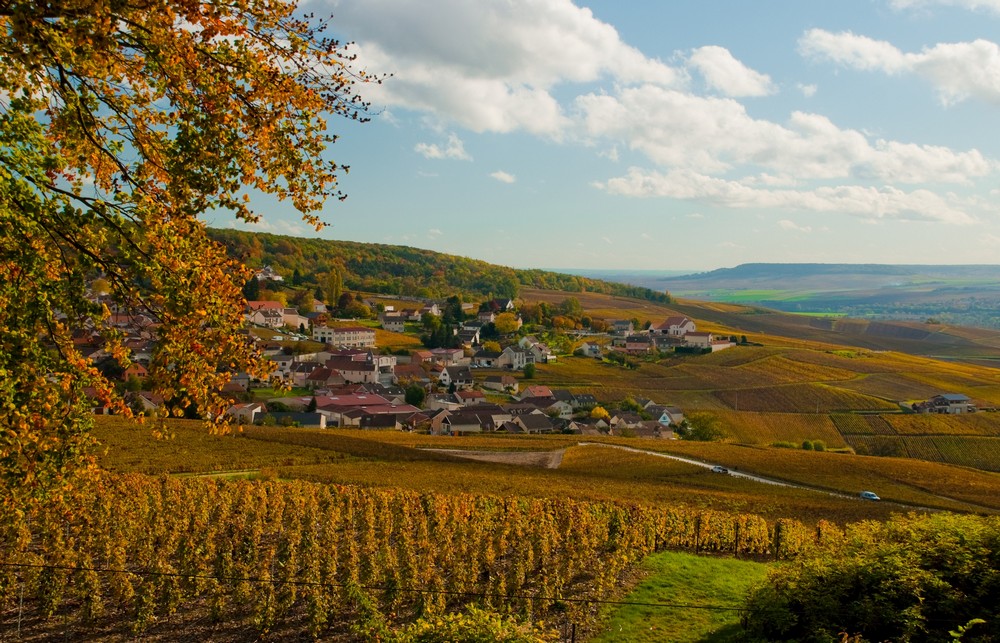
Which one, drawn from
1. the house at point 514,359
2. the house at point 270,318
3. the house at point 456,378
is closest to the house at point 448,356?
the house at point 514,359

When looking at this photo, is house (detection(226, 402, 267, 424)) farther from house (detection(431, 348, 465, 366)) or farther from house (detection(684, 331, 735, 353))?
house (detection(684, 331, 735, 353))

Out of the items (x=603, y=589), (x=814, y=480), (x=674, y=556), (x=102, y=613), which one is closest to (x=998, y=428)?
(x=814, y=480)

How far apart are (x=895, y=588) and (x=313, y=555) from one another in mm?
14213

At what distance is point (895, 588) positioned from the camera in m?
12.5

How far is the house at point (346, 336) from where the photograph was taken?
122 metres

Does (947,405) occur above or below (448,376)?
below

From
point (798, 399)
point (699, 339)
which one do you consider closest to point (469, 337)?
point (699, 339)

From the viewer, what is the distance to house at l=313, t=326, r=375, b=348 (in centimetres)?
12244

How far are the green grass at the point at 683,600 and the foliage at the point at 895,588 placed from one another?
1.89m

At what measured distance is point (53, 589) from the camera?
54.6 ft

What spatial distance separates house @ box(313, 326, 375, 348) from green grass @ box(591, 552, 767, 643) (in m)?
103

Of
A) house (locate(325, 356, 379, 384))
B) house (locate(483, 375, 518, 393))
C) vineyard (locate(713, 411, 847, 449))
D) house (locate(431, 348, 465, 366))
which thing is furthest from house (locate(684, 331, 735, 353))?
house (locate(325, 356, 379, 384))

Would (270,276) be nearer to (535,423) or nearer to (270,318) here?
(270,318)

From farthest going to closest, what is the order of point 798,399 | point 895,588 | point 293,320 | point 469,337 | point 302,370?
1. point 469,337
2. point 293,320
3. point 302,370
4. point 798,399
5. point 895,588
